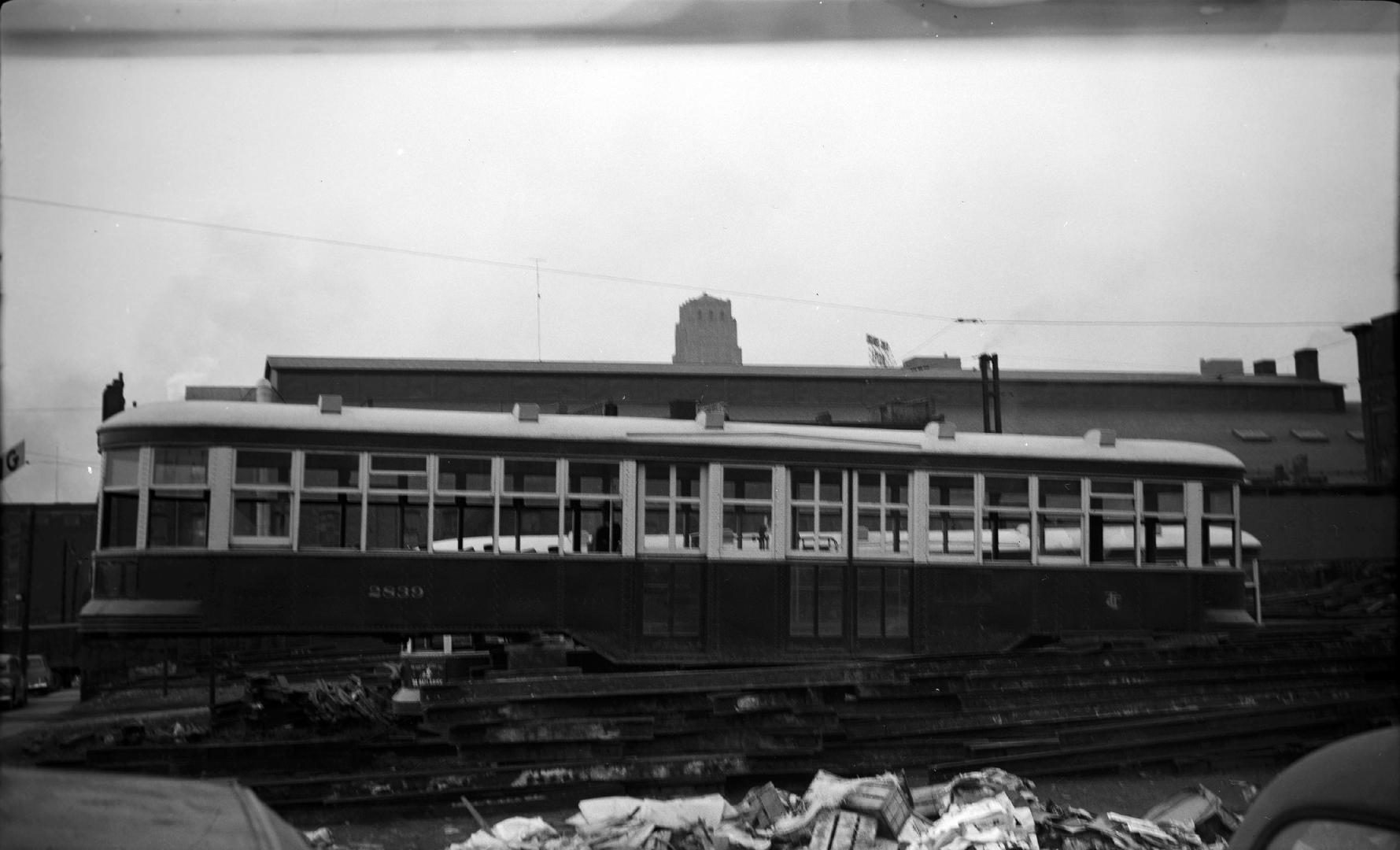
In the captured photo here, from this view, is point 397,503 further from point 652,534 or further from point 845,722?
point 845,722

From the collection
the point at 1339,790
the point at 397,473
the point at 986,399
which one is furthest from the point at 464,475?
the point at 1339,790

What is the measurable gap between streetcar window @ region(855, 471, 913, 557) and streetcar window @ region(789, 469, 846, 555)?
3.9 inches

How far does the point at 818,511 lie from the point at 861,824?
1665 millimetres

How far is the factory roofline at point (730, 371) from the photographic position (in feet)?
18.0

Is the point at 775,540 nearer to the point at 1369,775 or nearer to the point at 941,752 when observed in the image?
→ the point at 941,752

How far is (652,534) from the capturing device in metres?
5.68

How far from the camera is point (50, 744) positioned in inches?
189

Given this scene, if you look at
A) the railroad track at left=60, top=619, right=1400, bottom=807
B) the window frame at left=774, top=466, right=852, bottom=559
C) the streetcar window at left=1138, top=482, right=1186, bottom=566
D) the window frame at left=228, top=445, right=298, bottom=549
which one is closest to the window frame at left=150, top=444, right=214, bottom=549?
the window frame at left=228, top=445, right=298, bottom=549

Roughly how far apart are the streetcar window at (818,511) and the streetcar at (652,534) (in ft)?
0.03

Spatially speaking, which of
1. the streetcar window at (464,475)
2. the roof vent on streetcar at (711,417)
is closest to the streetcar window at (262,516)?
the streetcar window at (464,475)

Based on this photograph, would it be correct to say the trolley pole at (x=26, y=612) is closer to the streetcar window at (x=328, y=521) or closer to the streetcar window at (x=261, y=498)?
the streetcar window at (x=261, y=498)

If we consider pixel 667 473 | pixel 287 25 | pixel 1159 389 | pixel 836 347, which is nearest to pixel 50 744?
pixel 667 473

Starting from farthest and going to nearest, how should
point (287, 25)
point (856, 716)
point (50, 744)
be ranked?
point (856, 716) → point (287, 25) → point (50, 744)

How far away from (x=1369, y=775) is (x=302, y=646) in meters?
4.59
